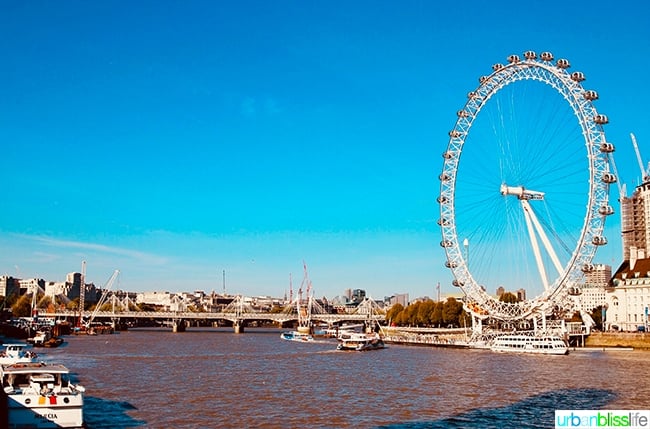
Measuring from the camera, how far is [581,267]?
61.7m

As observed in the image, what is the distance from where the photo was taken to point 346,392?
3341 cm

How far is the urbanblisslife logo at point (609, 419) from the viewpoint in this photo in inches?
568

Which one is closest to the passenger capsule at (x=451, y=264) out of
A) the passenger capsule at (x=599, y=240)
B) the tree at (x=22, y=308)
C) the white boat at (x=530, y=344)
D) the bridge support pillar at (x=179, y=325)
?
the white boat at (x=530, y=344)

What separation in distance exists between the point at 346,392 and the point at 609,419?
1988 cm

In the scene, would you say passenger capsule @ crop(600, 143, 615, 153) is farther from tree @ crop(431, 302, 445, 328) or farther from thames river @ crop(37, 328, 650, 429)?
tree @ crop(431, 302, 445, 328)

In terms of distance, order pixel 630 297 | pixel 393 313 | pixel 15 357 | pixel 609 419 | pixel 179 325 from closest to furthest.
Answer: pixel 609 419, pixel 15 357, pixel 630 297, pixel 393 313, pixel 179 325

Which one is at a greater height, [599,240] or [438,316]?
[599,240]

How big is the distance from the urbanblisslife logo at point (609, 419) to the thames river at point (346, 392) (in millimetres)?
9862

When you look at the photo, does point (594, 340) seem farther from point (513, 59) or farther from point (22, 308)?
point (22, 308)

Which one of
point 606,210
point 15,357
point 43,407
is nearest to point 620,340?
point 606,210

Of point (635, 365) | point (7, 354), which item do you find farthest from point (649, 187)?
point (7, 354)

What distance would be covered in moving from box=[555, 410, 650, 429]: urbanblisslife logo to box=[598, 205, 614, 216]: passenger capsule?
4711cm

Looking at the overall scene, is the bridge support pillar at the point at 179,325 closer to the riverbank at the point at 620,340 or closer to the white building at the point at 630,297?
the white building at the point at 630,297

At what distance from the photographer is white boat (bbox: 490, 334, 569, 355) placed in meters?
65.3
